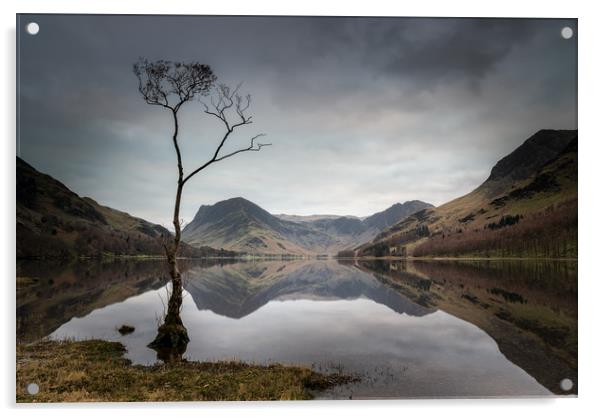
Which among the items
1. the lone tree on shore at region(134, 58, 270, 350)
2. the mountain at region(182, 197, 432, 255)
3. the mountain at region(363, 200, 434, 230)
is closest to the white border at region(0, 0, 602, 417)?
the lone tree on shore at region(134, 58, 270, 350)

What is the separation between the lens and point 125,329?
12.8 meters

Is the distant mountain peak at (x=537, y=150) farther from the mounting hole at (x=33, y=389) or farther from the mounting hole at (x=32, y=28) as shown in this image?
the mounting hole at (x=33, y=389)

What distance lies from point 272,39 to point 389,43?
3361 millimetres

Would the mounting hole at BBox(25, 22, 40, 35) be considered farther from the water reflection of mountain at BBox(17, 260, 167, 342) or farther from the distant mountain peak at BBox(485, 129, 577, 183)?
the distant mountain peak at BBox(485, 129, 577, 183)

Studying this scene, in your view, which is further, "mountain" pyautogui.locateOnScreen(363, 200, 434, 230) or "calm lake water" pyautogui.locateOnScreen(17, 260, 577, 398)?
"mountain" pyautogui.locateOnScreen(363, 200, 434, 230)

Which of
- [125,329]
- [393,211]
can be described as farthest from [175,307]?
[393,211]

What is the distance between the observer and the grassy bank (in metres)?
7.62

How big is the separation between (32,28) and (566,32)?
580 inches

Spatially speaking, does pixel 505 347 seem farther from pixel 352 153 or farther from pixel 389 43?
pixel 389 43

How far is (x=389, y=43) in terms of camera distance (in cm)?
985

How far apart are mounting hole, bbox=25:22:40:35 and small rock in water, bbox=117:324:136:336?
9.77m
